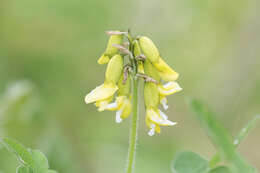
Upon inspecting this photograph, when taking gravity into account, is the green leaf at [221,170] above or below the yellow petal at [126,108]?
below

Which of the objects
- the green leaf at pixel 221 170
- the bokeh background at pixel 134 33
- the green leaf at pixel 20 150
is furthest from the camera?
the bokeh background at pixel 134 33

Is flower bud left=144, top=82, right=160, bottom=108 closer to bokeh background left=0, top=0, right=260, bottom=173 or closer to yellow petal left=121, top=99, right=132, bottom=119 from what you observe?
yellow petal left=121, top=99, right=132, bottom=119

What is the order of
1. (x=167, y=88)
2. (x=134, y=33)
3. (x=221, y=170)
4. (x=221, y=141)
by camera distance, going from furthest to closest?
1. (x=134, y=33)
2. (x=167, y=88)
3. (x=221, y=170)
4. (x=221, y=141)

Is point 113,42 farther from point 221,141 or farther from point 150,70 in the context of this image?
point 221,141

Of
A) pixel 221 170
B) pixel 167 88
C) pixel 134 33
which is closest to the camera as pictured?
pixel 221 170

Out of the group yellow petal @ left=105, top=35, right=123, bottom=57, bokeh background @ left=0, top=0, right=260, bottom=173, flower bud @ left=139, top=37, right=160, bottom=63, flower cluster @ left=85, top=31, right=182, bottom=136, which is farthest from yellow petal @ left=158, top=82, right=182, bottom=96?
bokeh background @ left=0, top=0, right=260, bottom=173

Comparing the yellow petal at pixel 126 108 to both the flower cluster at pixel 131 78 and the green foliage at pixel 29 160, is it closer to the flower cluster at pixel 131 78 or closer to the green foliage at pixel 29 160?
the flower cluster at pixel 131 78

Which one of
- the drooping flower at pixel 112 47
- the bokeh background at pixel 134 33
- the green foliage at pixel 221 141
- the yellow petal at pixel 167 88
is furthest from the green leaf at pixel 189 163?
the bokeh background at pixel 134 33

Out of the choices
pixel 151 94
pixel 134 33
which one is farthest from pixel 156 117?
pixel 134 33
